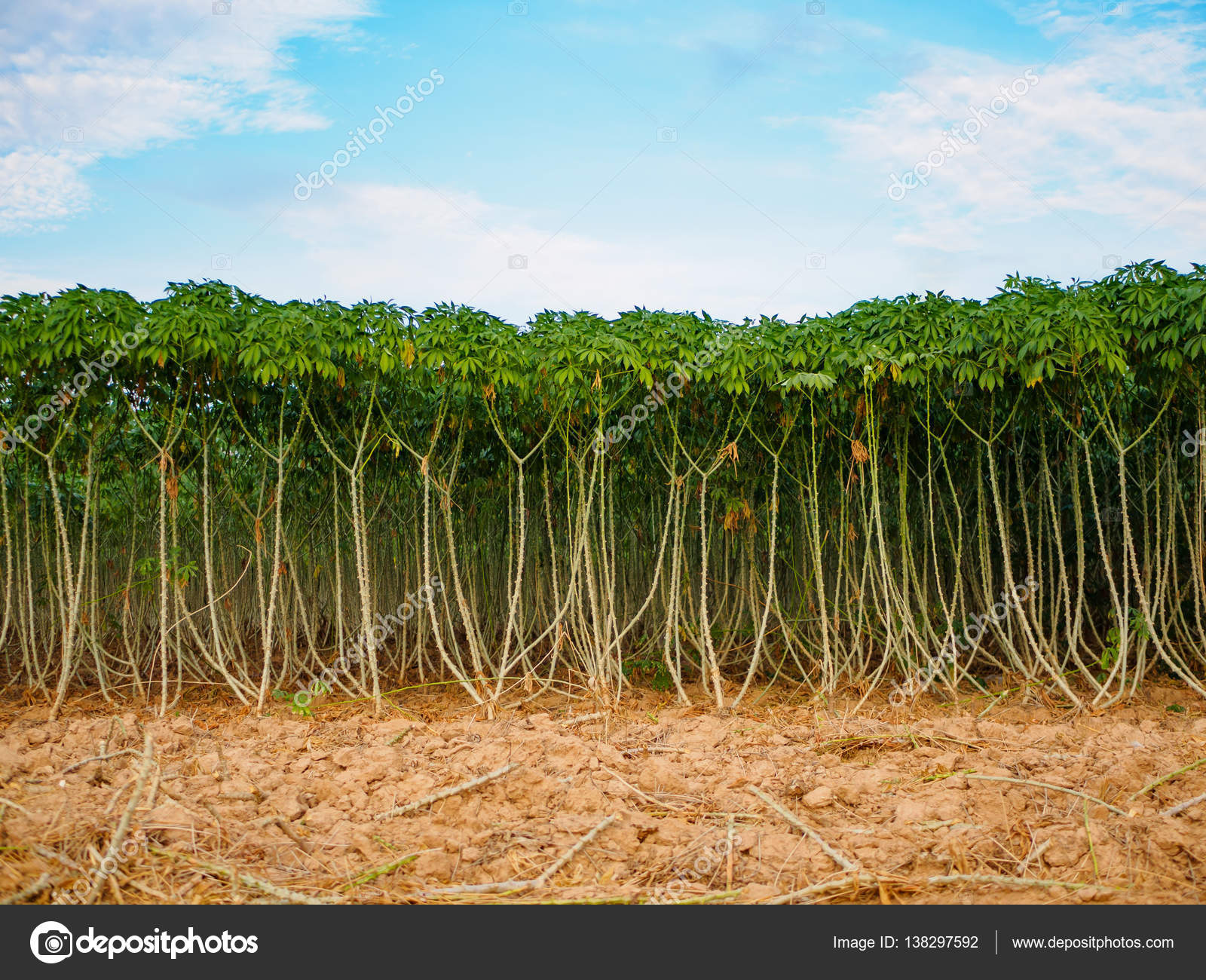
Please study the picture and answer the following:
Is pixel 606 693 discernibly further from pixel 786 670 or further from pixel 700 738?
pixel 786 670

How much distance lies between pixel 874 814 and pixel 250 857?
233 centimetres

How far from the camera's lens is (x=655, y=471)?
6250 millimetres
